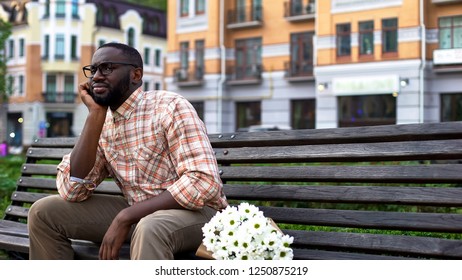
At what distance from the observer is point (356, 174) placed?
3.30m

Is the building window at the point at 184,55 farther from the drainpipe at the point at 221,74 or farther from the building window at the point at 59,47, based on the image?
the building window at the point at 59,47

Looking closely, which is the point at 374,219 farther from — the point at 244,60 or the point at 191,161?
the point at 244,60

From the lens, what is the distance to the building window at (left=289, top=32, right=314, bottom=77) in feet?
99.0

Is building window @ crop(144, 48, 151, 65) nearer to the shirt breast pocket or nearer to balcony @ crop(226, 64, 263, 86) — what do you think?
balcony @ crop(226, 64, 263, 86)

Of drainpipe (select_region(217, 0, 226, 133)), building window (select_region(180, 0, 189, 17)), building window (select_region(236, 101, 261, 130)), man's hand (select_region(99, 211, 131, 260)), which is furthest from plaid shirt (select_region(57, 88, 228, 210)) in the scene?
building window (select_region(180, 0, 189, 17))

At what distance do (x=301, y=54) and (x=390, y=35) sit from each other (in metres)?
5.03

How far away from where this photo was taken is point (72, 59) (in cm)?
4706

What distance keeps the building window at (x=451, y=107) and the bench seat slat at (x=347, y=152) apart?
78.6 feet

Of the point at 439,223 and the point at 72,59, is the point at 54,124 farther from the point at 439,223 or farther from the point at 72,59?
the point at 439,223


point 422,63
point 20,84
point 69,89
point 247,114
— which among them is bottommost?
point 247,114

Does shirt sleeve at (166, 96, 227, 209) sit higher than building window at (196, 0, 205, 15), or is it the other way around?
building window at (196, 0, 205, 15)

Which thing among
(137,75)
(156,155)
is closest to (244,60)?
(137,75)

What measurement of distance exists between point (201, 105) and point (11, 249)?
1160 inches

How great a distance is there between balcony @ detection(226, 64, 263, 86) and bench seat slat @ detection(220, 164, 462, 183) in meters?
27.8
